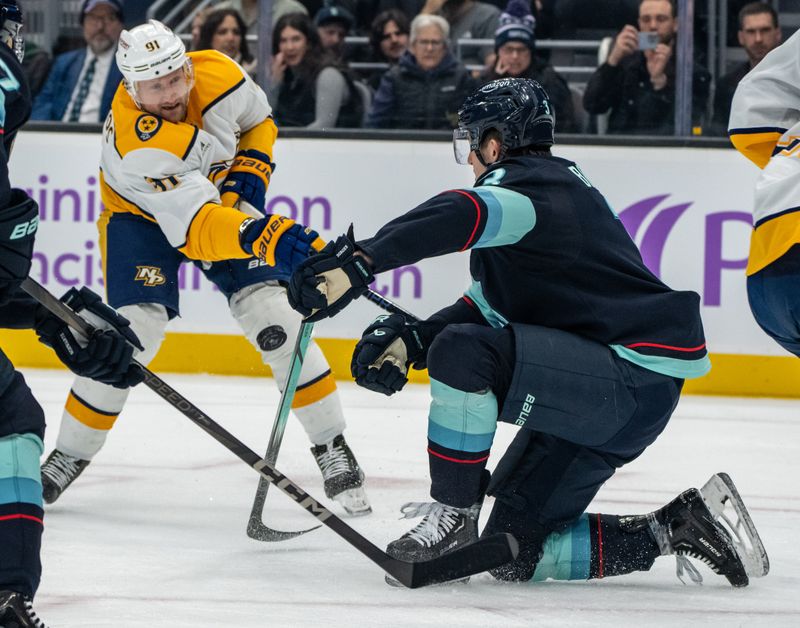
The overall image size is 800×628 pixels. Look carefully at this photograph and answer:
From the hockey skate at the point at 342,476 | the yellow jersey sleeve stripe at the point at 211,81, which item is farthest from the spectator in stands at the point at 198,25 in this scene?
the hockey skate at the point at 342,476

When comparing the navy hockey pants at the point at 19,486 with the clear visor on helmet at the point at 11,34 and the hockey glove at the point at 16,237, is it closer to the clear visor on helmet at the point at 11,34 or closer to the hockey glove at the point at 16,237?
the hockey glove at the point at 16,237

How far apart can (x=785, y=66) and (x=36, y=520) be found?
4.53 ft

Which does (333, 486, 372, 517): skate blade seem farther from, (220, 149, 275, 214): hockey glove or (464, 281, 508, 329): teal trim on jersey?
(220, 149, 275, 214): hockey glove

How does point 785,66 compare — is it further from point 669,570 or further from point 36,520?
point 36,520

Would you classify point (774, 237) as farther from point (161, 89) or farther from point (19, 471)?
point (161, 89)

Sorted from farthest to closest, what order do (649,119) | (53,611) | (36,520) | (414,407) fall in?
(649,119), (414,407), (53,611), (36,520)

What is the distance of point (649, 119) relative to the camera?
4.99 m

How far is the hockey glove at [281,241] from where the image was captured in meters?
2.55

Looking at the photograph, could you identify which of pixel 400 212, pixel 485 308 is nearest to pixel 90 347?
pixel 485 308

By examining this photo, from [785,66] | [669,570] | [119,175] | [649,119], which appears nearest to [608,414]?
[669,570]

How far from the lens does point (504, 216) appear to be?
2135 mm


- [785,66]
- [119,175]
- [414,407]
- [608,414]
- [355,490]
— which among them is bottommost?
[414,407]

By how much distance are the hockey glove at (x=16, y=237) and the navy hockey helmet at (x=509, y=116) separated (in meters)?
0.87

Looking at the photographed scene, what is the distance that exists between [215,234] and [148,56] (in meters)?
0.43
